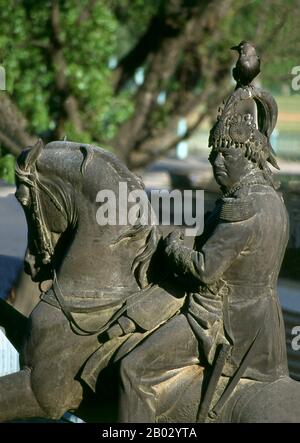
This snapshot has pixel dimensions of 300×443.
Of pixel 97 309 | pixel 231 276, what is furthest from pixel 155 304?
pixel 231 276

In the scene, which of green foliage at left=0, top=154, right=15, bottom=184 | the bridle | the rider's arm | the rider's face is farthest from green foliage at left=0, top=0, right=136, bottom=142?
the rider's arm

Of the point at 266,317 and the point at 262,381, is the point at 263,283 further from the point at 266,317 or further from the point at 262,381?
the point at 262,381

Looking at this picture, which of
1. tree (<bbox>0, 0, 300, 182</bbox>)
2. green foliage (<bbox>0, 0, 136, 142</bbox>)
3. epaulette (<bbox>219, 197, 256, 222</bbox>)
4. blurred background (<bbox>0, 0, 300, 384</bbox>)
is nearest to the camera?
epaulette (<bbox>219, 197, 256, 222</bbox>)

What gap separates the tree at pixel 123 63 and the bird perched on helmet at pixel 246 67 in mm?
6749

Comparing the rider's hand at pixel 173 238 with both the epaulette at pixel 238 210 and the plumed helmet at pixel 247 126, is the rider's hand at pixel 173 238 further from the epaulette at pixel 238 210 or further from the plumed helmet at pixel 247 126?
the plumed helmet at pixel 247 126

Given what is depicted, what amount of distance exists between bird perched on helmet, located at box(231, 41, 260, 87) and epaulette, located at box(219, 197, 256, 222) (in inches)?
A: 23.7

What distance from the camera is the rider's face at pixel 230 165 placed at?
4871mm

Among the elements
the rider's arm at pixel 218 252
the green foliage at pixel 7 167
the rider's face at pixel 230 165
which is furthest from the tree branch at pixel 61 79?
the rider's arm at pixel 218 252

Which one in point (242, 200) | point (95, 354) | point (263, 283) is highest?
point (242, 200)

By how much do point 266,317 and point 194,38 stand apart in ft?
30.8

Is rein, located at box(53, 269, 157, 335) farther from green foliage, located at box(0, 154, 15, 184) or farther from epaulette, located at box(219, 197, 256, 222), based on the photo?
green foliage, located at box(0, 154, 15, 184)

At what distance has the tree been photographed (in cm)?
1233
